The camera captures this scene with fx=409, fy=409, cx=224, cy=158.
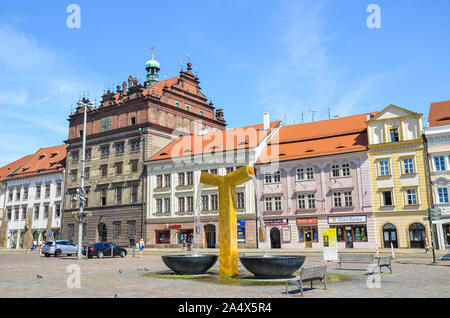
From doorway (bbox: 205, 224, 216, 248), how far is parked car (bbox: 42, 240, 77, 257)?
14409 millimetres

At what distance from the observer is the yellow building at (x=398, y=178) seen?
36.2 meters

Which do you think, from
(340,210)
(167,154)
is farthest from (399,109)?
(167,154)

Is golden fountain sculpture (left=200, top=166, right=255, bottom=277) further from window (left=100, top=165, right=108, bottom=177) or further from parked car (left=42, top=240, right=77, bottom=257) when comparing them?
window (left=100, top=165, right=108, bottom=177)

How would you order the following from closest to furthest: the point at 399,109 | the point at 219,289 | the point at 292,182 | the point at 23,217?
the point at 219,289 < the point at 399,109 < the point at 292,182 < the point at 23,217

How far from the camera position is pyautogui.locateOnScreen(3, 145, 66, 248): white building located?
195ft

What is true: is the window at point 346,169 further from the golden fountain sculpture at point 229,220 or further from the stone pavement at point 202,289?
the golden fountain sculpture at point 229,220

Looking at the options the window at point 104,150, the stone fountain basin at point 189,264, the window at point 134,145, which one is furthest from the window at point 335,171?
the window at point 104,150

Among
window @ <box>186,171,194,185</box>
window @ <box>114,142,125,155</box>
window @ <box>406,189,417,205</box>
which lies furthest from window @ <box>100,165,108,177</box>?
window @ <box>406,189,417,205</box>

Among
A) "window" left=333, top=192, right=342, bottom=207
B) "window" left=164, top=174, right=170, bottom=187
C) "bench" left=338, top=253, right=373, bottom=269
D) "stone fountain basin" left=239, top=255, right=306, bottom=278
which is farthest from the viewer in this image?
"window" left=164, top=174, right=170, bottom=187

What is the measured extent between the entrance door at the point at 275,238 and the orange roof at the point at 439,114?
57.9ft

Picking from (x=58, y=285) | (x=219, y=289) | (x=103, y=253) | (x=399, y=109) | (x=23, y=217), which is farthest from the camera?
(x=23, y=217)
